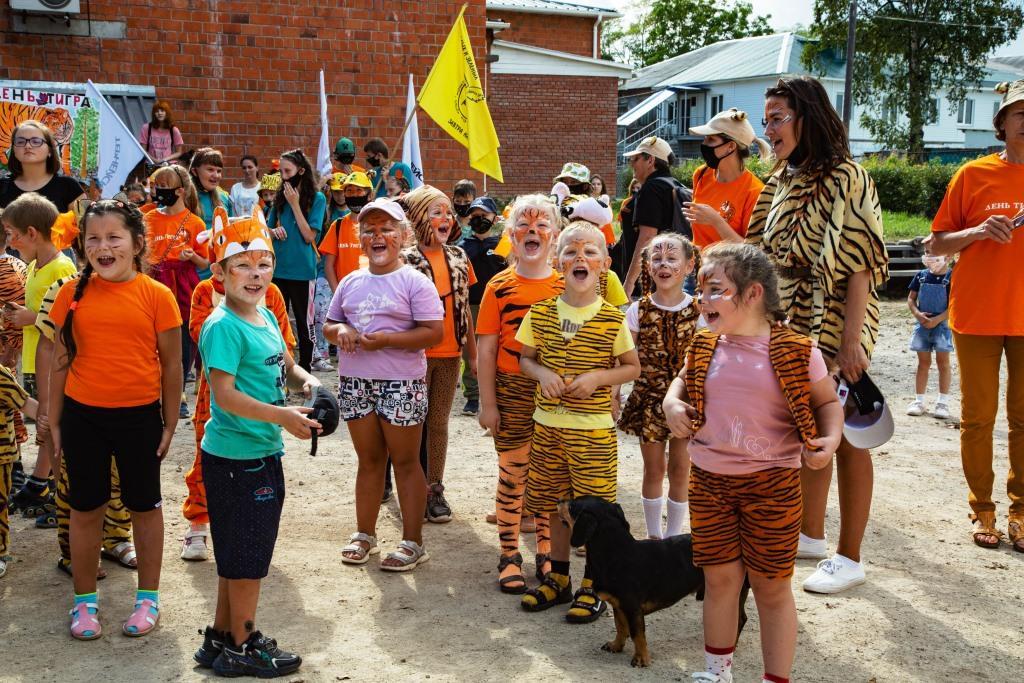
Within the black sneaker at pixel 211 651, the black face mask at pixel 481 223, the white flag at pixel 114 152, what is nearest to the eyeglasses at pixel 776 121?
the black sneaker at pixel 211 651

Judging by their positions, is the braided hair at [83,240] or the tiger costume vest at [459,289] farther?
the tiger costume vest at [459,289]

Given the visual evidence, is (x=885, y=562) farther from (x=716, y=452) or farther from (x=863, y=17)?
(x=863, y=17)

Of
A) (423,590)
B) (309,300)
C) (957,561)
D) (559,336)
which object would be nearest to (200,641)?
(423,590)

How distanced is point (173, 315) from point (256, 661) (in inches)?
60.2

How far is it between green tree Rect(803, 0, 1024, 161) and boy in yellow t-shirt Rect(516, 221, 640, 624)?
4362cm

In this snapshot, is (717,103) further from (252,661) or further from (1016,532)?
(252,661)

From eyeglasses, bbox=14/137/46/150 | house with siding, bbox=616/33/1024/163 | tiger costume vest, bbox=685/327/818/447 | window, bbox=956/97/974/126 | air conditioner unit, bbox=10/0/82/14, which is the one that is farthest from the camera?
window, bbox=956/97/974/126

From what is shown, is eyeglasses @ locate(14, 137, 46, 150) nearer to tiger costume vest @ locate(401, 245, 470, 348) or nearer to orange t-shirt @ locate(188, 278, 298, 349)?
orange t-shirt @ locate(188, 278, 298, 349)

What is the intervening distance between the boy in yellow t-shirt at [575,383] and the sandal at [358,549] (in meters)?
1.02

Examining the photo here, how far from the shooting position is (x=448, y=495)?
6.35 meters

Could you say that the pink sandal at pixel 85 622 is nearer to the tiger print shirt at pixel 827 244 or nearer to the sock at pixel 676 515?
the sock at pixel 676 515

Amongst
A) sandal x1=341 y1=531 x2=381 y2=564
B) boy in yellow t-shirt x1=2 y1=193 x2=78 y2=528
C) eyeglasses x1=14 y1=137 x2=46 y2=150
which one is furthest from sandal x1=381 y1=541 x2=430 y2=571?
eyeglasses x1=14 y1=137 x2=46 y2=150

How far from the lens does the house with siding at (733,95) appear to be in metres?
53.7

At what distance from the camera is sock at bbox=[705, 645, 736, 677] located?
358cm
